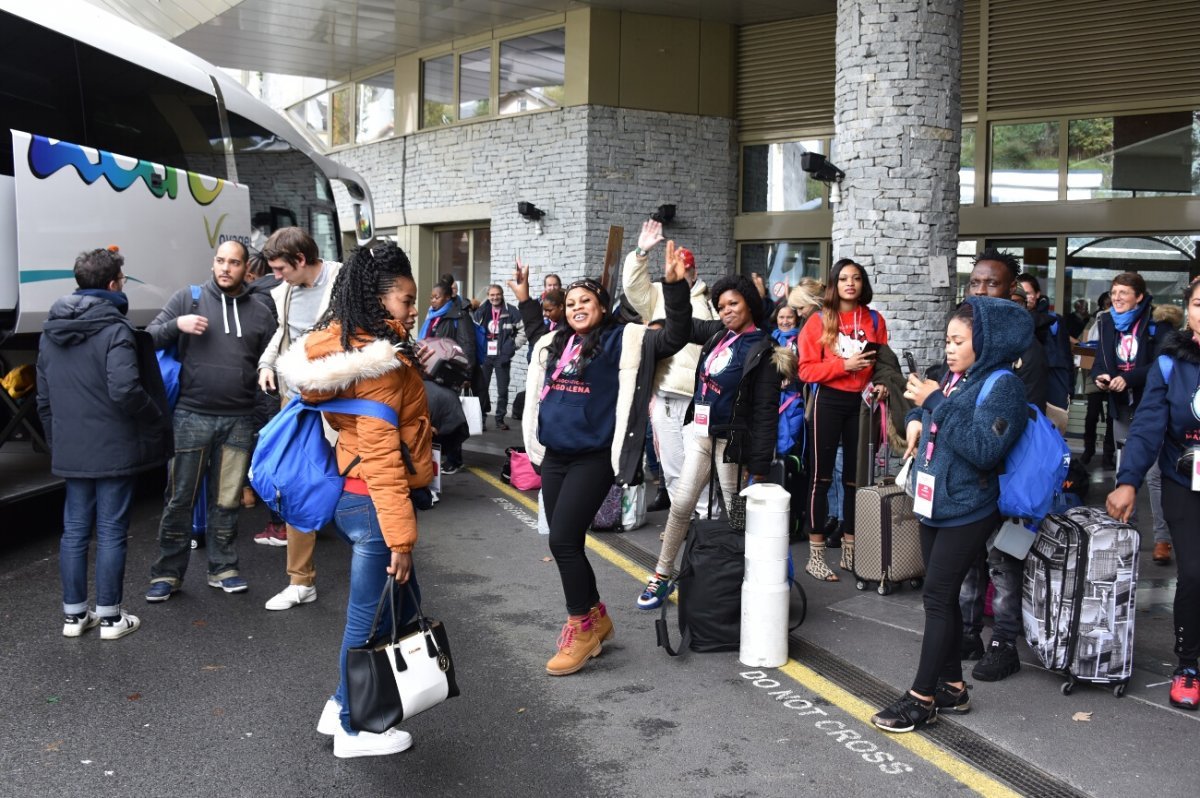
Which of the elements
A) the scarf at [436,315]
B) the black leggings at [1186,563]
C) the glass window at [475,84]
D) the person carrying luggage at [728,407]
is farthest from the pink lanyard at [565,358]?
the glass window at [475,84]

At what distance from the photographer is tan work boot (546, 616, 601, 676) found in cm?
517

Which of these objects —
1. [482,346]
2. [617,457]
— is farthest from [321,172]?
[617,457]

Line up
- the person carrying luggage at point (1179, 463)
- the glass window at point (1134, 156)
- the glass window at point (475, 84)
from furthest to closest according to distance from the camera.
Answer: the glass window at point (475, 84) < the glass window at point (1134, 156) < the person carrying luggage at point (1179, 463)

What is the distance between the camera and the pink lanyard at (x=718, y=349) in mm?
6223

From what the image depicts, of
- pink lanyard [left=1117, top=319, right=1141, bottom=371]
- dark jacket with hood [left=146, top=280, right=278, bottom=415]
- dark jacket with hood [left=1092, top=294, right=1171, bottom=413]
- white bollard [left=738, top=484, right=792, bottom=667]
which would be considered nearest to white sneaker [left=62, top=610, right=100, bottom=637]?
dark jacket with hood [left=146, top=280, right=278, bottom=415]

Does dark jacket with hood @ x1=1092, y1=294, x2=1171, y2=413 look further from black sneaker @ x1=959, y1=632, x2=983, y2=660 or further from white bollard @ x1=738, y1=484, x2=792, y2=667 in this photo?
white bollard @ x1=738, y1=484, x2=792, y2=667

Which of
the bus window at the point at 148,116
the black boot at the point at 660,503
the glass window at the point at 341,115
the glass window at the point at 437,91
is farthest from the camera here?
the glass window at the point at 341,115

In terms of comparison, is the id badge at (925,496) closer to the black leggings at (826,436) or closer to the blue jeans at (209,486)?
the black leggings at (826,436)

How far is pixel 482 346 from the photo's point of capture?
46.3 ft

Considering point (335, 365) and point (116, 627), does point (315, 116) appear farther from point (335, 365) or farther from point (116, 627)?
point (335, 365)

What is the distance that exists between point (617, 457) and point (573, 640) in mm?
915

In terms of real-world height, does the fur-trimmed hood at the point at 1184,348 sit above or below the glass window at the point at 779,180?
below

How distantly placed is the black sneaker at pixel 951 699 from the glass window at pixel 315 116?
2042 centimetres

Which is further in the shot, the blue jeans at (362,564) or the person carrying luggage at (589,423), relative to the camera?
the person carrying luggage at (589,423)
